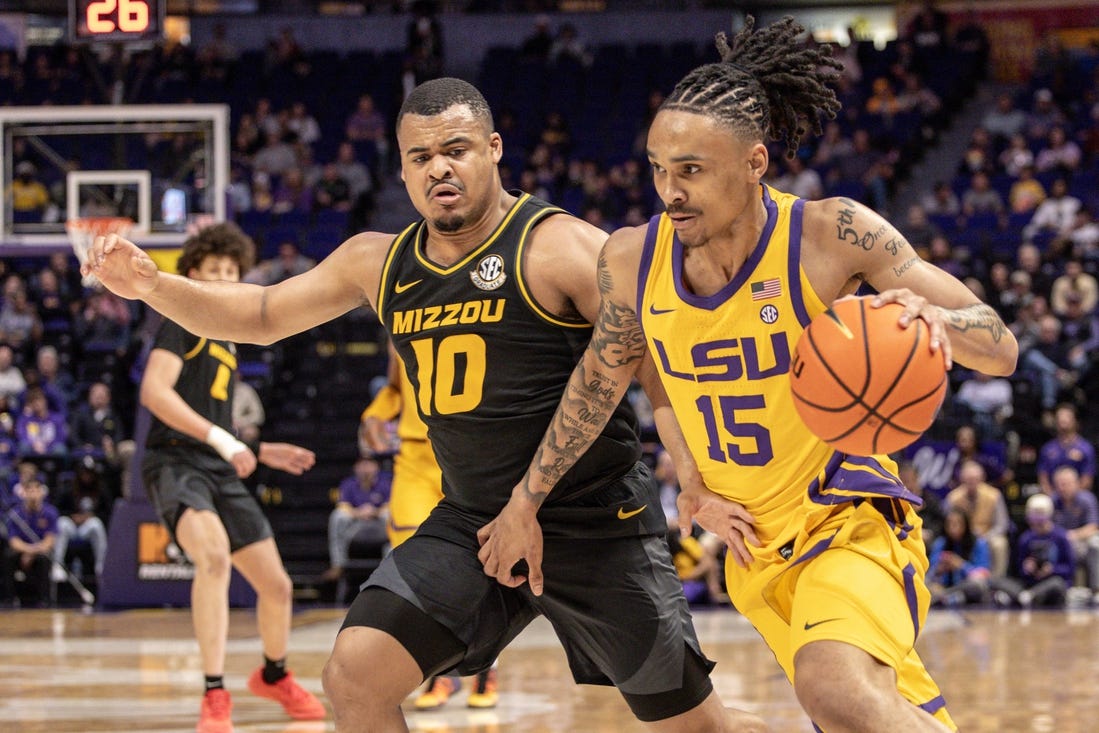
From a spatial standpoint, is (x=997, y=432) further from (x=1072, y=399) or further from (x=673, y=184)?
(x=673, y=184)

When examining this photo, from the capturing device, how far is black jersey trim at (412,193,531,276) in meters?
4.09

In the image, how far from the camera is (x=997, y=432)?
13289 mm

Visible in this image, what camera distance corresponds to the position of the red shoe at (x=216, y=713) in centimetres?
623

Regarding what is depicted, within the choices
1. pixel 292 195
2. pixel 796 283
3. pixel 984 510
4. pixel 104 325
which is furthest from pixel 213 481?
pixel 292 195

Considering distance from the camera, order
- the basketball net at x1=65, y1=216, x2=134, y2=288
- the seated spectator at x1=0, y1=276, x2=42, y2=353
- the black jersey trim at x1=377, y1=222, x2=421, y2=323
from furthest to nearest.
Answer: the seated spectator at x1=0, y1=276, x2=42, y2=353, the basketball net at x1=65, y1=216, x2=134, y2=288, the black jersey trim at x1=377, y1=222, x2=421, y2=323

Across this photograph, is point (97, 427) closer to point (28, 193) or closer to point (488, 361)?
point (28, 193)

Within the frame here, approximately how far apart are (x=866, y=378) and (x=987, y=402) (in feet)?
36.6

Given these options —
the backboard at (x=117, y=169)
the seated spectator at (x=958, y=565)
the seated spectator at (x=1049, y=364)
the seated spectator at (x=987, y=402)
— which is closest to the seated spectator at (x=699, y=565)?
the seated spectator at (x=958, y=565)

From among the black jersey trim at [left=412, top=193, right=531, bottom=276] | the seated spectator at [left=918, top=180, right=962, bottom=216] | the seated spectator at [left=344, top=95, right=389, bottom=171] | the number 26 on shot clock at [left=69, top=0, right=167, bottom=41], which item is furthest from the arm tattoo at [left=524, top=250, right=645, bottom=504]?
the seated spectator at [left=344, top=95, right=389, bottom=171]

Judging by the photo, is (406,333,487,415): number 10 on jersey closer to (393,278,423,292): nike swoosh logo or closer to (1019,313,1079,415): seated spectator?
(393,278,423,292): nike swoosh logo

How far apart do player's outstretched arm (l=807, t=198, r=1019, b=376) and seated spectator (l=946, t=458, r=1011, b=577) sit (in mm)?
9021

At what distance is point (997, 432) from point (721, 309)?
1038 centimetres

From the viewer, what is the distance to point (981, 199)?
56.9ft

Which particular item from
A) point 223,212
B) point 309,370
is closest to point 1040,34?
point 309,370
